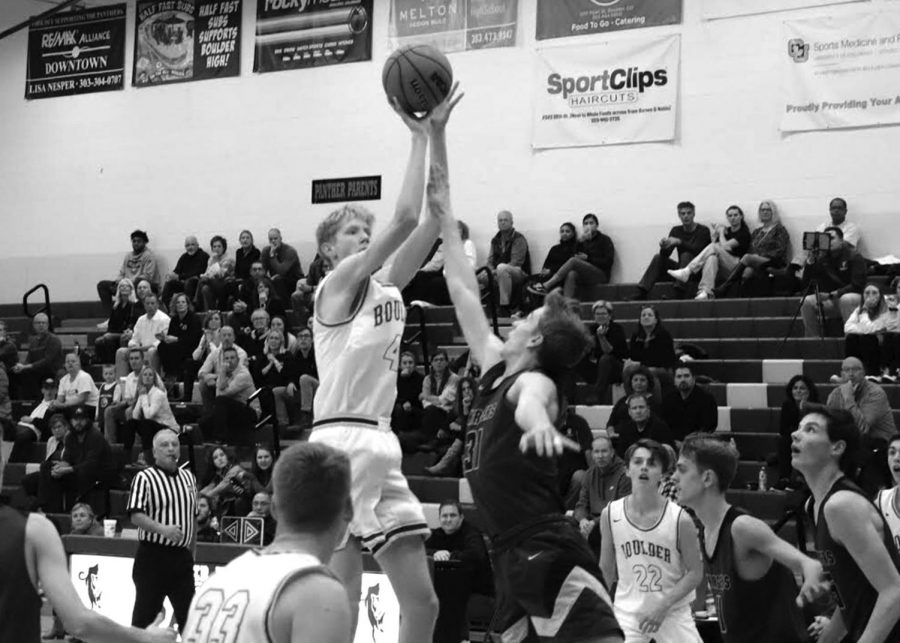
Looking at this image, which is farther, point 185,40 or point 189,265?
point 185,40

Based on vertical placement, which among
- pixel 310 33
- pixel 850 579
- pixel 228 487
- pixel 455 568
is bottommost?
pixel 455 568

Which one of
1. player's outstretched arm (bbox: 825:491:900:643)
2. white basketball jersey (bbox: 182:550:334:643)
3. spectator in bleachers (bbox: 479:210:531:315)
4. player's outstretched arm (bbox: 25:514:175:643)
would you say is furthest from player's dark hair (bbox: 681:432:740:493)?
spectator in bleachers (bbox: 479:210:531:315)

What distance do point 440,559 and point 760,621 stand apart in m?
6.19

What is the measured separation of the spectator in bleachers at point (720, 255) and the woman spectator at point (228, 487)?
593cm

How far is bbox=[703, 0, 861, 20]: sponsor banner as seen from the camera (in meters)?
17.6

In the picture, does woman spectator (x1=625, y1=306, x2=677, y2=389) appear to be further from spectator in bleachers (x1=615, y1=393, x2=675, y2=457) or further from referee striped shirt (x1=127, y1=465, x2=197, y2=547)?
referee striped shirt (x1=127, y1=465, x2=197, y2=547)

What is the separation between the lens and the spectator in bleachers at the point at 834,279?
1520 centimetres

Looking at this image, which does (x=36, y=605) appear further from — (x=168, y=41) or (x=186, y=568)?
(x=168, y=41)

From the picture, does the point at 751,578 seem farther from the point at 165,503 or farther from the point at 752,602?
the point at 165,503

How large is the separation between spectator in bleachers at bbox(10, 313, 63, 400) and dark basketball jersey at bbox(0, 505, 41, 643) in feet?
50.8

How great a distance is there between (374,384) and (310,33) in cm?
1661

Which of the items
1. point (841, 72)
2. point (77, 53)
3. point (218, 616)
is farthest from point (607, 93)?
point (218, 616)

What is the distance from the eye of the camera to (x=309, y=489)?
336cm

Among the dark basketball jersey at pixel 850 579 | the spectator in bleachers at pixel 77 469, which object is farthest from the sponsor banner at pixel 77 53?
the dark basketball jersey at pixel 850 579
